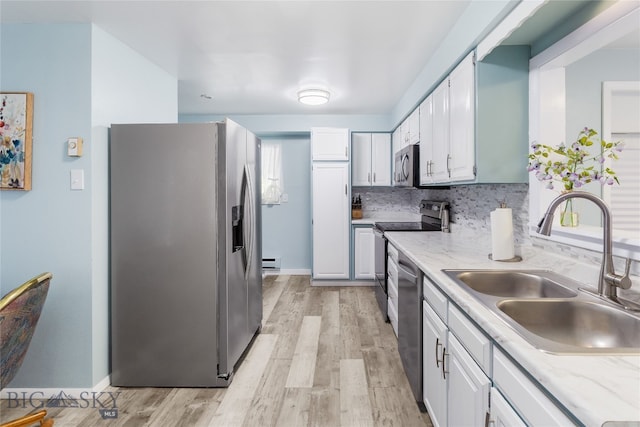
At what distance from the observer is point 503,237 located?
1959 millimetres

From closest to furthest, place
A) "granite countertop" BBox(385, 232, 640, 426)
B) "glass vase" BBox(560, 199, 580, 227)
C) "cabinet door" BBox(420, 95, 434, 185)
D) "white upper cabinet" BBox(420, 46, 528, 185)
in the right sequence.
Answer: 1. "granite countertop" BBox(385, 232, 640, 426)
2. "glass vase" BBox(560, 199, 580, 227)
3. "white upper cabinet" BBox(420, 46, 528, 185)
4. "cabinet door" BBox(420, 95, 434, 185)

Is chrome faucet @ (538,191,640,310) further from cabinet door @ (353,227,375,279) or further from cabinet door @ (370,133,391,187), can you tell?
cabinet door @ (370,133,391,187)

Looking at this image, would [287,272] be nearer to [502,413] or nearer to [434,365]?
[434,365]

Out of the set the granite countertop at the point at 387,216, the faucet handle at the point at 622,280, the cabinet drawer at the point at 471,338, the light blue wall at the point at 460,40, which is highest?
the light blue wall at the point at 460,40

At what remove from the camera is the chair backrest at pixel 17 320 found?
1.59 metres

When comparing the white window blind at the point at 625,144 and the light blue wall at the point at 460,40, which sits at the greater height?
the light blue wall at the point at 460,40

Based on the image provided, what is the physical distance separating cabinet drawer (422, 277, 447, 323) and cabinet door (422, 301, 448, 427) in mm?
37

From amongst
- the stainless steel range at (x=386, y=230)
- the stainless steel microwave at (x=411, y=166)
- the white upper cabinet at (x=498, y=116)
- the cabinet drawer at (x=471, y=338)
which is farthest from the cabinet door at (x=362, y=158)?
the cabinet drawer at (x=471, y=338)

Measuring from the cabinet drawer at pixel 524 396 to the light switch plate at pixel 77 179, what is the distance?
2445 mm

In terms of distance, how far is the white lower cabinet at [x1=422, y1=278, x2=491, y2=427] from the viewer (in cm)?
119

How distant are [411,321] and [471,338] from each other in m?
0.96

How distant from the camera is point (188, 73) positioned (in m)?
3.31

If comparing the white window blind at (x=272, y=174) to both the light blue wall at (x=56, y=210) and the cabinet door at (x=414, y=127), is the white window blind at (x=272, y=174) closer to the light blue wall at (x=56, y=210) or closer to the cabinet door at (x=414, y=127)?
the cabinet door at (x=414, y=127)

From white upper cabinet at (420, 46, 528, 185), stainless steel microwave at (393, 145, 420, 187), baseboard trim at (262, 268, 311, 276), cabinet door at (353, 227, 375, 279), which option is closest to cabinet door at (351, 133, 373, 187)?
cabinet door at (353, 227, 375, 279)
